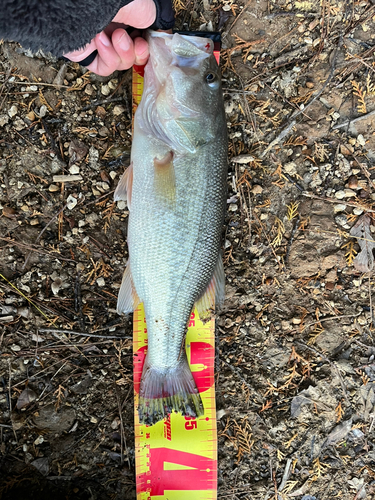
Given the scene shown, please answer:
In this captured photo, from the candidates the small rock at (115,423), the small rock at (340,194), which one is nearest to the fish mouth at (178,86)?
the small rock at (340,194)

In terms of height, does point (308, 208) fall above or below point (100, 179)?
below

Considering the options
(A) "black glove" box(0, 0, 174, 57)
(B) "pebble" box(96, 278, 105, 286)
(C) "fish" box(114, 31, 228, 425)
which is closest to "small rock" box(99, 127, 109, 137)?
(C) "fish" box(114, 31, 228, 425)

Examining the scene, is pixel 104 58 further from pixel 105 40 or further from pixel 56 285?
pixel 56 285

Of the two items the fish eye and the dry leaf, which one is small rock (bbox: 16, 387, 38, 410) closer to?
the fish eye

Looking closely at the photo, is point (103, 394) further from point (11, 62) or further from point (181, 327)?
point (11, 62)

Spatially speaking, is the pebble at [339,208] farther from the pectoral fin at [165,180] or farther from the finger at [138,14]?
the finger at [138,14]

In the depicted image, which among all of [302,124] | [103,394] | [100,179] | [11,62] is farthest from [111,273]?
[302,124]
